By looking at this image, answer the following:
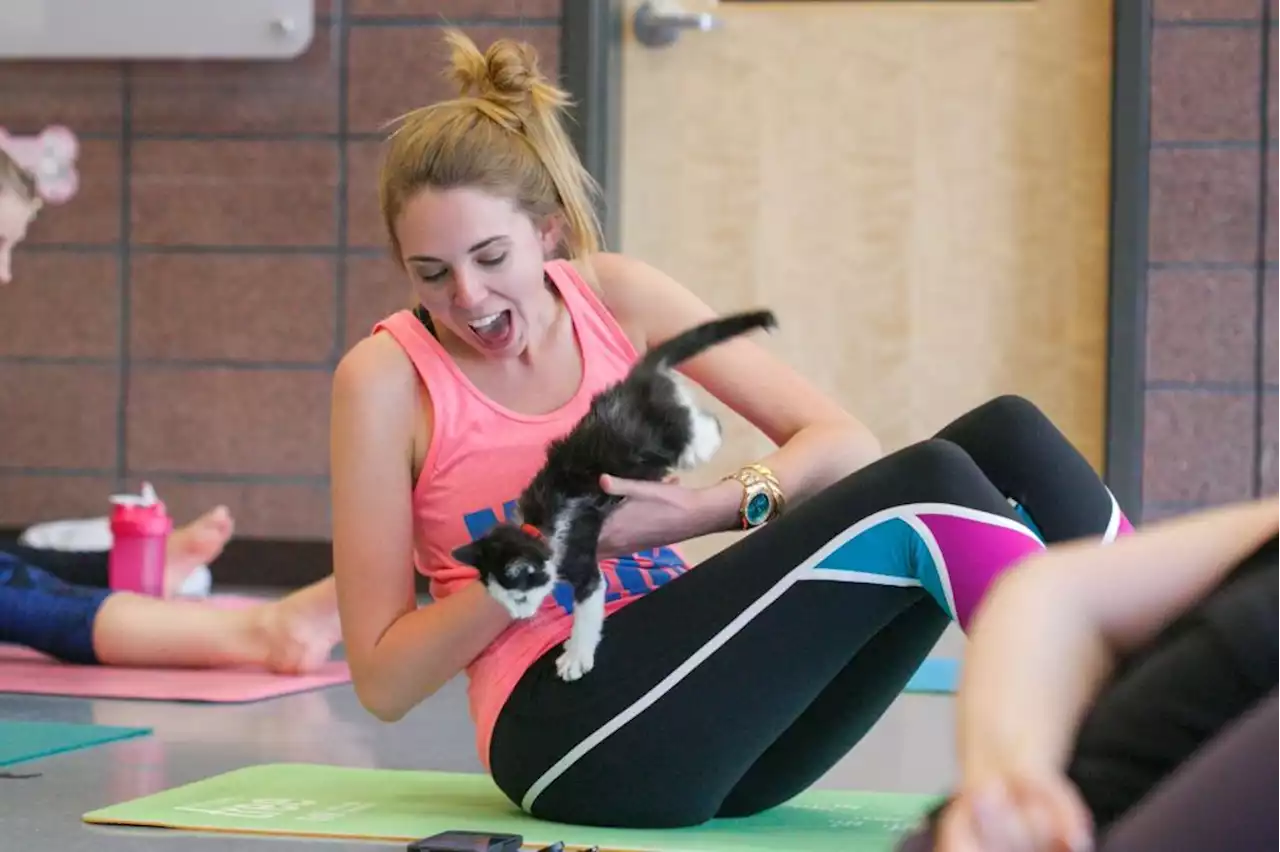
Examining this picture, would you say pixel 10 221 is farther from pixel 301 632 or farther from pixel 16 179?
pixel 301 632

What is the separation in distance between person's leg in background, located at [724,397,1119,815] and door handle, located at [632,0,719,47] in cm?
278

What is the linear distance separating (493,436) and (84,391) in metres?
3.17

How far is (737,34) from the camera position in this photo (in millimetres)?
4293

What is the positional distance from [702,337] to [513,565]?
33cm

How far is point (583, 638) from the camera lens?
1.62 meters

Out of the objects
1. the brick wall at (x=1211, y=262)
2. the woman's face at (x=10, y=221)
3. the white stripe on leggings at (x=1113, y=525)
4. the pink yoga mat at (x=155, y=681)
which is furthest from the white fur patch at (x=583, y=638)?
the woman's face at (x=10, y=221)

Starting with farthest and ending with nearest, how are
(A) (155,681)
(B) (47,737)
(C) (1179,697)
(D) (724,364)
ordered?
1. (A) (155,681)
2. (B) (47,737)
3. (D) (724,364)
4. (C) (1179,697)

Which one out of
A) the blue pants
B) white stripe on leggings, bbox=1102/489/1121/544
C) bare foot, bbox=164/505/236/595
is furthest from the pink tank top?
bare foot, bbox=164/505/236/595

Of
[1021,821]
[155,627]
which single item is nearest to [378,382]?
[1021,821]

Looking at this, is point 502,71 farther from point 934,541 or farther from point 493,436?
point 934,541

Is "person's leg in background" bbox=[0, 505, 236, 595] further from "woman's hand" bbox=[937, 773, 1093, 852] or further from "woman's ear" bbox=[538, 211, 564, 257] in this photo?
"woman's hand" bbox=[937, 773, 1093, 852]

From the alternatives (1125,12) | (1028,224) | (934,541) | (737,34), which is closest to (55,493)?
(737,34)

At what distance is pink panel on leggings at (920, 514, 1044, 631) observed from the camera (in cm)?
144

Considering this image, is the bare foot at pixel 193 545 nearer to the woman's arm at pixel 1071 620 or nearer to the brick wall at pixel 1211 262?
the brick wall at pixel 1211 262
